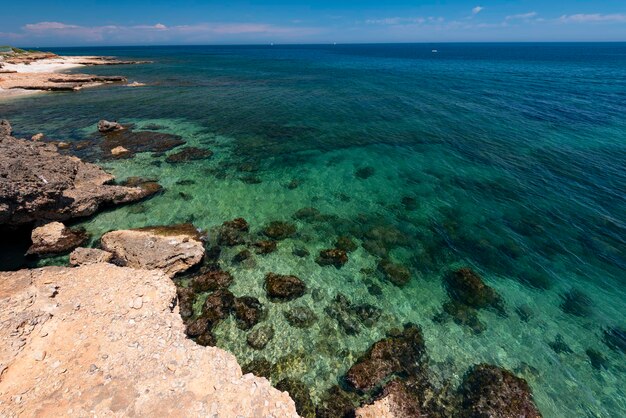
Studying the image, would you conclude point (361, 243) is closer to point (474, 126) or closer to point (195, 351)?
point (195, 351)

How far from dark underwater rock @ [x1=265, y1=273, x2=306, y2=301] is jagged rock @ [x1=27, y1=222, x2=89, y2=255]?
13.2 m

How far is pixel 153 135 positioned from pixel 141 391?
3501 cm

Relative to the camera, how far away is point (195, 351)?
11805 millimetres

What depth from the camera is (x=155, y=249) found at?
682 inches

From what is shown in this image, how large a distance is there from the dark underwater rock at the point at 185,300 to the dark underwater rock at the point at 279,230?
261 inches

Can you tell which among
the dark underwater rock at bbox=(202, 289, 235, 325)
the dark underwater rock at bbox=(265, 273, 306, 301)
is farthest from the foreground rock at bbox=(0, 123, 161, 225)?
the dark underwater rock at bbox=(265, 273, 306, 301)

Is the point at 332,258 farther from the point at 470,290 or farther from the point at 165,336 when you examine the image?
the point at 165,336

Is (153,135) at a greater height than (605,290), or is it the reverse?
(153,135)

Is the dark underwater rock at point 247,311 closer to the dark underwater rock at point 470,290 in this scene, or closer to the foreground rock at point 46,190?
the dark underwater rock at point 470,290

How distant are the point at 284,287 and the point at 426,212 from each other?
46.1ft

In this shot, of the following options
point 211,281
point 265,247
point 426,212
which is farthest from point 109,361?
point 426,212

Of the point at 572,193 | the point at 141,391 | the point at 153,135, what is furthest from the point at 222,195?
the point at 572,193

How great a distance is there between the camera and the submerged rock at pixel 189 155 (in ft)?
102

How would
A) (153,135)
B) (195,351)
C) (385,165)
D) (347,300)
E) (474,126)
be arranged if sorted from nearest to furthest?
(195,351), (347,300), (385,165), (153,135), (474,126)
